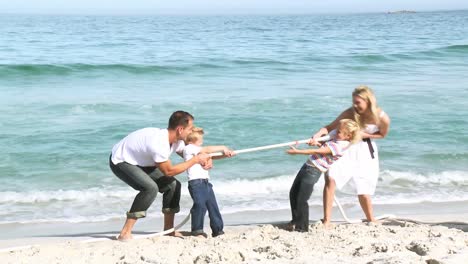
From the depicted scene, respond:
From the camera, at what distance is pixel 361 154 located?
6.71 meters

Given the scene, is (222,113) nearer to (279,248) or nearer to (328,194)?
(328,194)

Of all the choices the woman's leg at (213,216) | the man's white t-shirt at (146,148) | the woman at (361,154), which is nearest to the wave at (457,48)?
the woman at (361,154)

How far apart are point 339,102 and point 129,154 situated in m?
11.2

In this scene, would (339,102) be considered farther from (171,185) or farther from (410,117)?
(171,185)

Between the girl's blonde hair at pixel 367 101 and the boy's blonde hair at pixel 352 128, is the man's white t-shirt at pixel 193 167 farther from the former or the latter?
the girl's blonde hair at pixel 367 101

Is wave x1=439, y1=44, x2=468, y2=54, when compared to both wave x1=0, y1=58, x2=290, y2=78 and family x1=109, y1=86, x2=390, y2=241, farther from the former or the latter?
family x1=109, y1=86, x2=390, y2=241

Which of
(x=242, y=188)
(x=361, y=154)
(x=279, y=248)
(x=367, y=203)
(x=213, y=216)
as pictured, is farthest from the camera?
(x=242, y=188)

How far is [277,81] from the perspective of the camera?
2125 cm

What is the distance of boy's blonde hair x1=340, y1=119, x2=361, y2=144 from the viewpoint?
21.0 ft

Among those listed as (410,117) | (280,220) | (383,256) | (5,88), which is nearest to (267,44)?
(5,88)

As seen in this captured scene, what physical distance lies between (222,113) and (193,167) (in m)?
8.64

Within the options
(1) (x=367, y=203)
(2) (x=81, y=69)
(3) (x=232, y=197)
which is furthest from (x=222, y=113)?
(2) (x=81, y=69)

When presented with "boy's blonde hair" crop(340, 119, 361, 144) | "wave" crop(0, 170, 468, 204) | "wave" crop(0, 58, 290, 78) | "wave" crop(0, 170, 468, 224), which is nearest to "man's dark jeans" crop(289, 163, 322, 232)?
"boy's blonde hair" crop(340, 119, 361, 144)

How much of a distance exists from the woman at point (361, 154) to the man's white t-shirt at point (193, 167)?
1.09 metres
